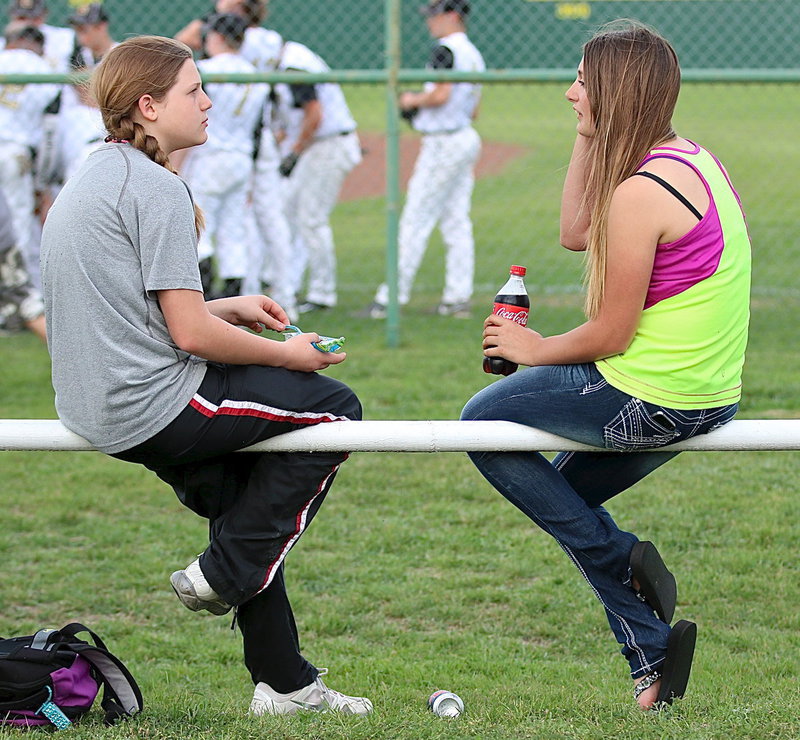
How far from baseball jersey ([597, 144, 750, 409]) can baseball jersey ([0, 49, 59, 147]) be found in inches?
259

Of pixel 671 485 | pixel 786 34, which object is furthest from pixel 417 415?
pixel 786 34

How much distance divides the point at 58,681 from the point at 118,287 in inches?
38.2

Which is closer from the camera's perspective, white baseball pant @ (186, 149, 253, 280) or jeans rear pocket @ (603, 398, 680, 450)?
jeans rear pocket @ (603, 398, 680, 450)

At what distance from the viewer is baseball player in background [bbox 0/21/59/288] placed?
27.5ft

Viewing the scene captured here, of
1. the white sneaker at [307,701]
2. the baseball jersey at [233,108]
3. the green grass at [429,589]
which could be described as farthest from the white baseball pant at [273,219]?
the white sneaker at [307,701]

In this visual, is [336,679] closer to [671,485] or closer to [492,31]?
[671,485]

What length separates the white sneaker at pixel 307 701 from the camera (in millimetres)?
3113

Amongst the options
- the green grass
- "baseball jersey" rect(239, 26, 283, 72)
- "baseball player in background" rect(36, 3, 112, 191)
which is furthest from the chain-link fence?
the green grass

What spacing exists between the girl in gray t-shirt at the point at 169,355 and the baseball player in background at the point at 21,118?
19.3 feet

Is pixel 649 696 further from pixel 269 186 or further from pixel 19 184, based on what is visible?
pixel 19 184

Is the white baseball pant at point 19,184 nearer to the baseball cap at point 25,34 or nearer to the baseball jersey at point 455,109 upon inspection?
the baseball cap at point 25,34

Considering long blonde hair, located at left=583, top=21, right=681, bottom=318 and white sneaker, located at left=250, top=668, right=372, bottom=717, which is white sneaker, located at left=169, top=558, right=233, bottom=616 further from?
long blonde hair, located at left=583, top=21, right=681, bottom=318

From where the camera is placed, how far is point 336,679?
355 centimetres

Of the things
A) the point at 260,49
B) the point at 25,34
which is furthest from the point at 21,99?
the point at 260,49
